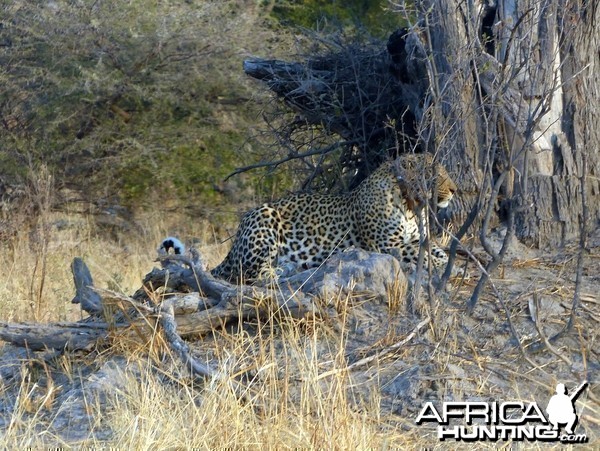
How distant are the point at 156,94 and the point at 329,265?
7.45 meters

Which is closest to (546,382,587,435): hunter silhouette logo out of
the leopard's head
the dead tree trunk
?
the dead tree trunk

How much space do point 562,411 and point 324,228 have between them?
3527mm

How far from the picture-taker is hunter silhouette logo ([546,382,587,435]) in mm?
5238

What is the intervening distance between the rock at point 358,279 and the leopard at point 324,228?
4.83 ft

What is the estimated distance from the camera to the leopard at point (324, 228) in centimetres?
832

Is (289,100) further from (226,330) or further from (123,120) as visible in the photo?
(123,120)

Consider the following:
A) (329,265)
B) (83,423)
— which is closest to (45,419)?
(83,423)

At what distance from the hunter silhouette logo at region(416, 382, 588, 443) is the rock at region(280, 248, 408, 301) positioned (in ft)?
3.76

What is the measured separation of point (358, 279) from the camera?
654 cm

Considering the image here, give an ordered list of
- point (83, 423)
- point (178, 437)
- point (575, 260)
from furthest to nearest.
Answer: point (575, 260)
point (83, 423)
point (178, 437)

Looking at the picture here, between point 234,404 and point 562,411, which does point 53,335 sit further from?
point 562,411

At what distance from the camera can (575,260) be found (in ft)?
23.9

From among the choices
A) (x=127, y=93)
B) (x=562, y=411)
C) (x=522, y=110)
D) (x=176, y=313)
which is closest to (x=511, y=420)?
(x=562, y=411)

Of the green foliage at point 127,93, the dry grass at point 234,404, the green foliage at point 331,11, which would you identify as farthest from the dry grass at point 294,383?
the green foliage at point 331,11
